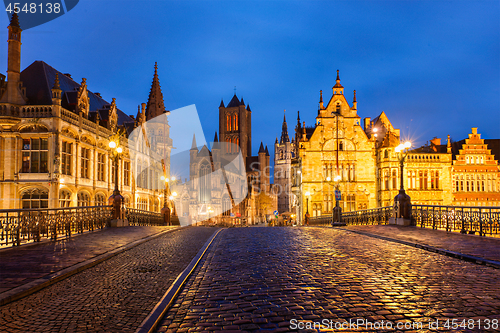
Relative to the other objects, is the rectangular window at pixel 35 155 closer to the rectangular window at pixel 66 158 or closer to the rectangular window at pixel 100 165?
the rectangular window at pixel 66 158

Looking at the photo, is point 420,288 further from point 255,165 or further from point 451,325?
point 255,165

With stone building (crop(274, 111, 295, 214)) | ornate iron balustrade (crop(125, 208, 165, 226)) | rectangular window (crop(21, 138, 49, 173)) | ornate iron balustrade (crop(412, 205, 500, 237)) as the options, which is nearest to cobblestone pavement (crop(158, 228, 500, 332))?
ornate iron balustrade (crop(412, 205, 500, 237))

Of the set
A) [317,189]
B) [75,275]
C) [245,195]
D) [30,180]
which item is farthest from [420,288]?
[245,195]

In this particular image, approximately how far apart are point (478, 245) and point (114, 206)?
16792 mm

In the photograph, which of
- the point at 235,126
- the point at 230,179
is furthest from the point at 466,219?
the point at 235,126

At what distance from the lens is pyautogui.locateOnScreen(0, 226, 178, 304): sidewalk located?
6.15 metres

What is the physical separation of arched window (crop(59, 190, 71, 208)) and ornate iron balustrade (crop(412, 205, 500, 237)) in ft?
83.0

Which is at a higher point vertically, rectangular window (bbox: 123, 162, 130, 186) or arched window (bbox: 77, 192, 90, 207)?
rectangular window (bbox: 123, 162, 130, 186)

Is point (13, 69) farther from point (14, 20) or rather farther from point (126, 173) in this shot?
point (126, 173)

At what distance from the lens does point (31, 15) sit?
27.2 metres

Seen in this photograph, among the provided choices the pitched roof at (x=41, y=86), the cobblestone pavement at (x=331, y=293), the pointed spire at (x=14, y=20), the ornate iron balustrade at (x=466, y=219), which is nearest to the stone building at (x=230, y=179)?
the pitched roof at (x=41, y=86)

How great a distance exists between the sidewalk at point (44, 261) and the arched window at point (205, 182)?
7341 centimetres

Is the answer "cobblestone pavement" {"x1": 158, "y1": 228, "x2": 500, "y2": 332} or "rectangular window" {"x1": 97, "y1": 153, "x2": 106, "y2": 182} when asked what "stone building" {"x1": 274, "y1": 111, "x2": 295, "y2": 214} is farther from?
"cobblestone pavement" {"x1": 158, "y1": 228, "x2": 500, "y2": 332}

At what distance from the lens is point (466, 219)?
15.3 metres
